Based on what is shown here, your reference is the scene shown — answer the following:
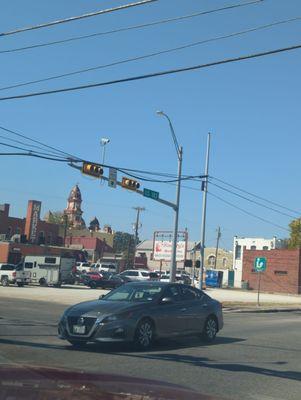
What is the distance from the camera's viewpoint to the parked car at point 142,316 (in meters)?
11.8

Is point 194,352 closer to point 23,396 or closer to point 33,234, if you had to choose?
point 23,396

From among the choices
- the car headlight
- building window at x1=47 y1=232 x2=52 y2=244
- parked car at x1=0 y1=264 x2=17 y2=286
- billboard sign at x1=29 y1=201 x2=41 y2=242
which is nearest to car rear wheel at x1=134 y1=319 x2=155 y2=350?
the car headlight

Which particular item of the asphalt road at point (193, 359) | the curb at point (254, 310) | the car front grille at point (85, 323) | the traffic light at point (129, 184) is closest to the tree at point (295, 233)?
the curb at point (254, 310)

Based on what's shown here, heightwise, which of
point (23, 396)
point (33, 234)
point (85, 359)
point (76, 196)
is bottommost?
point (85, 359)

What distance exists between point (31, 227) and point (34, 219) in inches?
46.4

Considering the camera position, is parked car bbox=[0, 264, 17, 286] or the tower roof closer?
parked car bbox=[0, 264, 17, 286]

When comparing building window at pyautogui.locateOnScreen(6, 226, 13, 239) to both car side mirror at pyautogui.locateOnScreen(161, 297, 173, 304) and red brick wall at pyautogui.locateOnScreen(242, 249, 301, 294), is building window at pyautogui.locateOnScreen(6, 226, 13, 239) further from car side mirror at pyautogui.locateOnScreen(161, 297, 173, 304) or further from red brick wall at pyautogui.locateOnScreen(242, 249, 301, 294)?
car side mirror at pyautogui.locateOnScreen(161, 297, 173, 304)

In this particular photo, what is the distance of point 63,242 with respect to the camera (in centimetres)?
8512

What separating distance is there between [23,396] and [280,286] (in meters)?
65.9

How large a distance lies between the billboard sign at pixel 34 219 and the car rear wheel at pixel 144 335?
61.3 m

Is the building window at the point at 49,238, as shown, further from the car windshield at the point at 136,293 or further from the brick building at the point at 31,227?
the car windshield at the point at 136,293

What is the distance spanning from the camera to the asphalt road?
343 inches

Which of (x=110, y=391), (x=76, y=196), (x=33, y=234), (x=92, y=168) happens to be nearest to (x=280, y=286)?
(x=33, y=234)

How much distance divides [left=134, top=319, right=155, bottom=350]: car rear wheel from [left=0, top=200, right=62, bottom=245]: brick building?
58.1 meters
